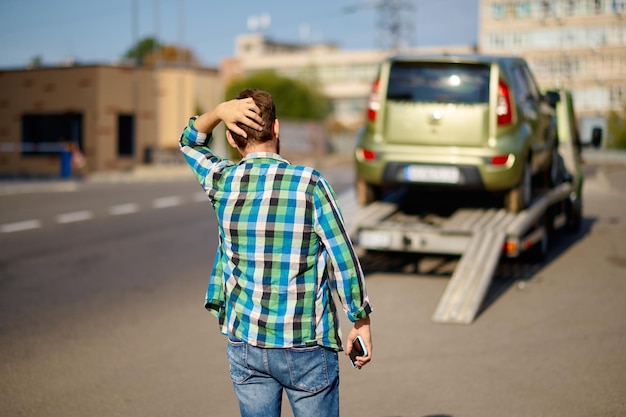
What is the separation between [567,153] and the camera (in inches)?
542

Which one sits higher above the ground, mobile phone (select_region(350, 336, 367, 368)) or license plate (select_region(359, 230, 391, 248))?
mobile phone (select_region(350, 336, 367, 368))

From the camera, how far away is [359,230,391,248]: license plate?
9367 mm

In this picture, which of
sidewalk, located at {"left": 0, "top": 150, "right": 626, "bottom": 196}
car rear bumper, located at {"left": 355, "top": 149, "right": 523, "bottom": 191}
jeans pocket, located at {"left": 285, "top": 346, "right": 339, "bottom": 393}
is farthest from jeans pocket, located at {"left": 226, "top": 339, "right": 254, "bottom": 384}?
sidewalk, located at {"left": 0, "top": 150, "right": 626, "bottom": 196}

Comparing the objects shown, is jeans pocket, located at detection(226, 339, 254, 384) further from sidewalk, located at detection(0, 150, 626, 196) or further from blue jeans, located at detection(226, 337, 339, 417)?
sidewalk, located at detection(0, 150, 626, 196)

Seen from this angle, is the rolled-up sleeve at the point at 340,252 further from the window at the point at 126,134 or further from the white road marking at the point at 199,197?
the window at the point at 126,134

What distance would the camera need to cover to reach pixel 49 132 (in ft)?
158

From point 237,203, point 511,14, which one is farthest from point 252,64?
point 237,203

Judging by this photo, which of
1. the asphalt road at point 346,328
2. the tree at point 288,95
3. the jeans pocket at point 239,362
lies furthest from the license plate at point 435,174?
the tree at point 288,95

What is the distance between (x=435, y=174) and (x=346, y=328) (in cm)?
280

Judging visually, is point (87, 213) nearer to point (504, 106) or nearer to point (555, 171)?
point (555, 171)

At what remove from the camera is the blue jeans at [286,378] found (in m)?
3.07

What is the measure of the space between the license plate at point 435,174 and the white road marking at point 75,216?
28.1ft

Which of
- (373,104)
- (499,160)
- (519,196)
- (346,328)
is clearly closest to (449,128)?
(499,160)

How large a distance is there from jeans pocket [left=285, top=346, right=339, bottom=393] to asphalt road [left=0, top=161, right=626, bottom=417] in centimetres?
228
